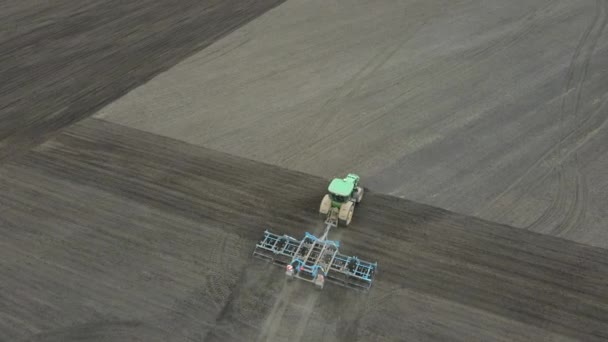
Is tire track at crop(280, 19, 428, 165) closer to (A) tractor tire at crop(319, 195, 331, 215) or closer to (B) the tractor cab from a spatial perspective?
(A) tractor tire at crop(319, 195, 331, 215)

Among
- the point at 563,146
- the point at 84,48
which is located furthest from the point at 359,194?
the point at 84,48

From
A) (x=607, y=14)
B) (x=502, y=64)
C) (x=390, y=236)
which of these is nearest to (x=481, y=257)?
(x=390, y=236)

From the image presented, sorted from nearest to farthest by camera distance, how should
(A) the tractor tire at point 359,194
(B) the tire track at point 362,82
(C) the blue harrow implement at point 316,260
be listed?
1. (C) the blue harrow implement at point 316,260
2. (A) the tractor tire at point 359,194
3. (B) the tire track at point 362,82

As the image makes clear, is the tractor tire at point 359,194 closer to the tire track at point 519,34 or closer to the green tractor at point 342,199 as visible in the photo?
the green tractor at point 342,199

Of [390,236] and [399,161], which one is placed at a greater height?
[399,161]

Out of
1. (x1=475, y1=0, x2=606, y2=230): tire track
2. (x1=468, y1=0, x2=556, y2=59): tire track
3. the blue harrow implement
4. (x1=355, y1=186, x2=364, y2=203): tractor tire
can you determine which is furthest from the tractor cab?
(x1=468, y1=0, x2=556, y2=59): tire track

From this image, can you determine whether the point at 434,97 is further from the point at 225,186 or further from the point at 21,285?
the point at 21,285

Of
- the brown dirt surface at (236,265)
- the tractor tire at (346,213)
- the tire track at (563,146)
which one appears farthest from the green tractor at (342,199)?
the tire track at (563,146)

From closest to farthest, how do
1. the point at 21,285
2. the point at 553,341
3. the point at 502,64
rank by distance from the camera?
1. the point at 553,341
2. the point at 21,285
3. the point at 502,64

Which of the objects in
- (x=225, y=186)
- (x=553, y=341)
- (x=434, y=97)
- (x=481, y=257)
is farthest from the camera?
(x=434, y=97)
